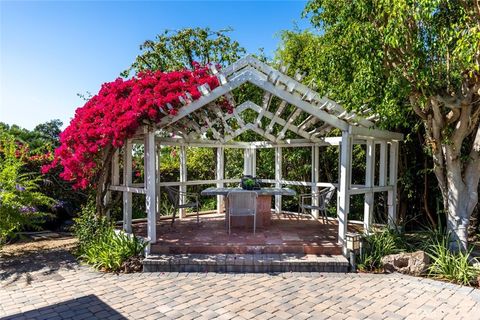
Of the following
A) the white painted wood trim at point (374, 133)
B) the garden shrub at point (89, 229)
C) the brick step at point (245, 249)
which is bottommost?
the brick step at point (245, 249)

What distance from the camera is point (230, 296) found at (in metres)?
4.38

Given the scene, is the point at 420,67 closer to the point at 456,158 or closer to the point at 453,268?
the point at 456,158

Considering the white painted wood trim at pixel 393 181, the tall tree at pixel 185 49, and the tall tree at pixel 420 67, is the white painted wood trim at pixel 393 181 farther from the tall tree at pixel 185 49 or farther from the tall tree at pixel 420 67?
the tall tree at pixel 185 49

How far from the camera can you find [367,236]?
583 cm

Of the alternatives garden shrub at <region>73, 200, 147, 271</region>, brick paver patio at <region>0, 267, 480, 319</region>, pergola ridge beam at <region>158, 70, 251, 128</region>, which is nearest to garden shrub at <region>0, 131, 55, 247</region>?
garden shrub at <region>73, 200, 147, 271</region>

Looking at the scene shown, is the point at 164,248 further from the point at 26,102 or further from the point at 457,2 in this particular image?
the point at 26,102

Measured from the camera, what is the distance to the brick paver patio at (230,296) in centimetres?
386

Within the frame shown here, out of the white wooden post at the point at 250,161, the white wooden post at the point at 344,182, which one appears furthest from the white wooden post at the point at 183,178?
the white wooden post at the point at 344,182

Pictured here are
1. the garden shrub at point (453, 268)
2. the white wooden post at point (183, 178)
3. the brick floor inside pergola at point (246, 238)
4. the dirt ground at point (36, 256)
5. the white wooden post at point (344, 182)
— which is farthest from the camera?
the white wooden post at point (183, 178)

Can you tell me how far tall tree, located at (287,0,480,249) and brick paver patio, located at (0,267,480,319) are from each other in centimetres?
181

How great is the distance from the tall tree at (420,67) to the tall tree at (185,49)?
6.17m

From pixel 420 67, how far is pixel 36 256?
757cm

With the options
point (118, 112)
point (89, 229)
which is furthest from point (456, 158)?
point (89, 229)

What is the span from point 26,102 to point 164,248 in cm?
841
